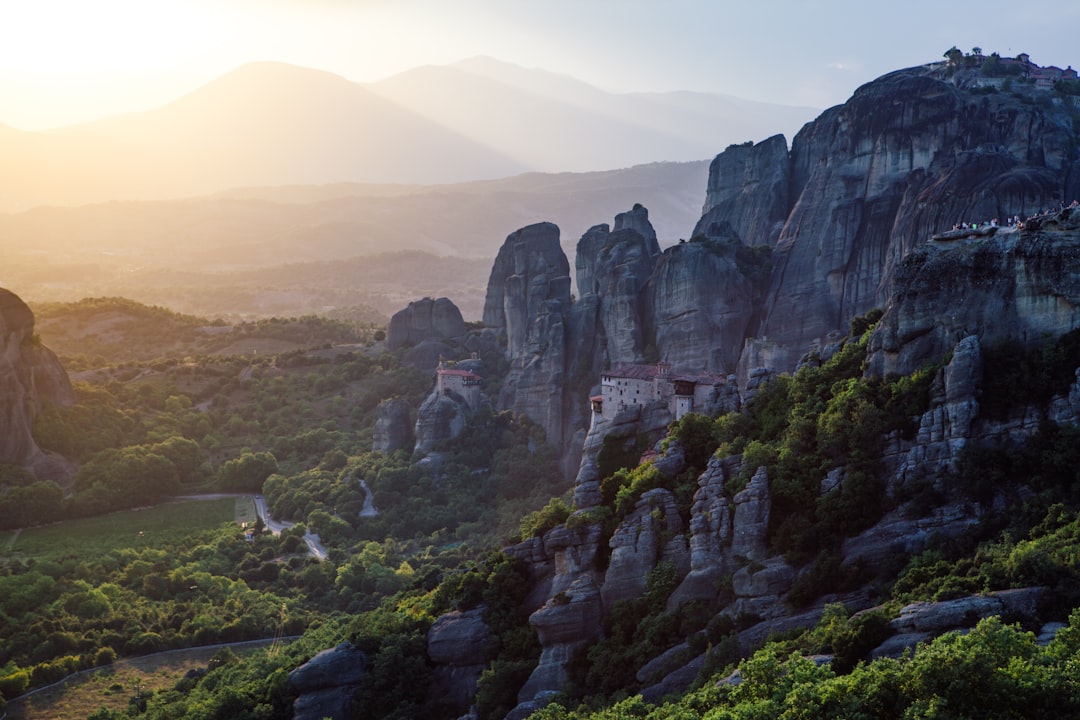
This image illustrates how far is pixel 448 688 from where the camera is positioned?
35812mm

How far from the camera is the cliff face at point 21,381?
6831 cm

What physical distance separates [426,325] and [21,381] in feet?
94.6

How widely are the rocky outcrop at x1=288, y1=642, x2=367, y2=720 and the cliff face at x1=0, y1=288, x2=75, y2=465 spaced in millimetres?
37322

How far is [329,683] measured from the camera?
36.5 metres

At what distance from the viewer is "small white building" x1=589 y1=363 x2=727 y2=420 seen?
47.0 meters

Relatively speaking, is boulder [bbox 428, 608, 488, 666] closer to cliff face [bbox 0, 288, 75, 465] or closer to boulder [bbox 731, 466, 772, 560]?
boulder [bbox 731, 466, 772, 560]

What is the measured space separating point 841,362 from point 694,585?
840 cm

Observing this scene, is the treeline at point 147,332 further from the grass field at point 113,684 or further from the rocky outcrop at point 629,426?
the rocky outcrop at point 629,426

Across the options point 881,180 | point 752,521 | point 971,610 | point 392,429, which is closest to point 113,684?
point 752,521

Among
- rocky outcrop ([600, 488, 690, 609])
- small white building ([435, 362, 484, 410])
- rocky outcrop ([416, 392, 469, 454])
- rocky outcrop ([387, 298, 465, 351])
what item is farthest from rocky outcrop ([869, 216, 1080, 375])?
rocky outcrop ([387, 298, 465, 351])

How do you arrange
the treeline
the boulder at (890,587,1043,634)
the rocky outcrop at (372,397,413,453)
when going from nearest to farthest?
the boulder at (890,587,1043,634), the rocky outcrop at (372,397,413,453), the treeline

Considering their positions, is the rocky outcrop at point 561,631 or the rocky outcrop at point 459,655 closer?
the rocky outcrop at point 561,631

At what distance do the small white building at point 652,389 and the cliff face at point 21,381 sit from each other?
109 ft

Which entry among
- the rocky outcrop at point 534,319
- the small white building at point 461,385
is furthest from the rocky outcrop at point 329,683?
the small white building at point 461,385
